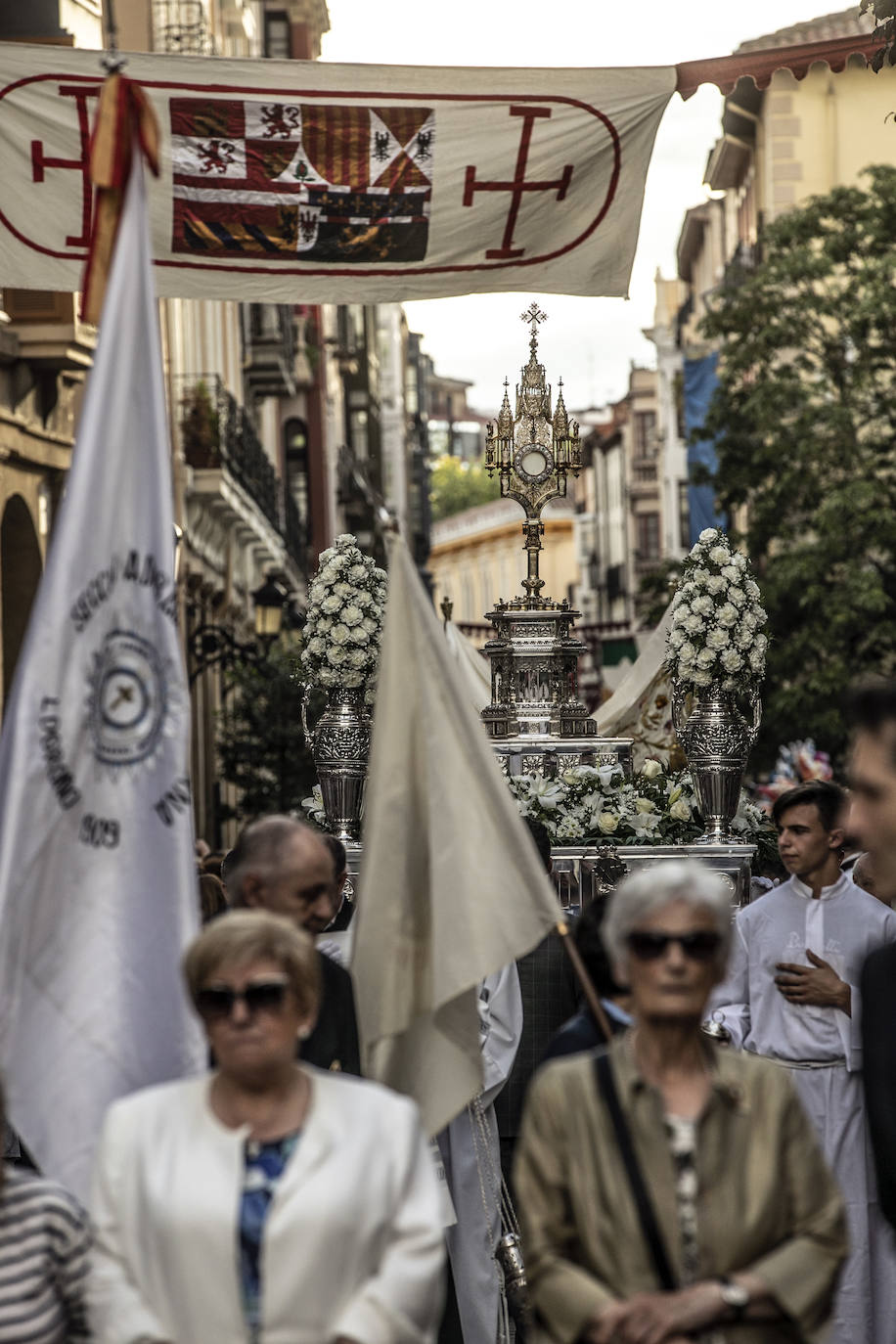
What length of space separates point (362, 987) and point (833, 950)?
3.00 meters

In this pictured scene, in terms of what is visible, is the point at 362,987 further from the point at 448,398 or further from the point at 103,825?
the point at 448,398

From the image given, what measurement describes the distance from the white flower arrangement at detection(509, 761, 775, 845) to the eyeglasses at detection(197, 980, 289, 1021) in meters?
6.66

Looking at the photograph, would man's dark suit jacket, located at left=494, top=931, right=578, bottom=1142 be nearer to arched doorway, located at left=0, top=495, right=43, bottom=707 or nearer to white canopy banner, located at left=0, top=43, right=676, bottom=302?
white canopy banner, located at left=0, top=43, right=676, bottom=302

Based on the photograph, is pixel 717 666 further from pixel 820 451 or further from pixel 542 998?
pixel 820 451

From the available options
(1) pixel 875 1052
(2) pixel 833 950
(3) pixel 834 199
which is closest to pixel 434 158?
(2) pixel 833 950

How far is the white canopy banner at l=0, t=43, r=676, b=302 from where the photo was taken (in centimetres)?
845

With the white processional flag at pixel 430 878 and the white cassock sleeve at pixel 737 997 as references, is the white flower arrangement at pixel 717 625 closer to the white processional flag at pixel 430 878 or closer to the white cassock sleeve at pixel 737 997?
the white cassock sleeve at pixel 737 997

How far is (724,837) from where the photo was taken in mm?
11203

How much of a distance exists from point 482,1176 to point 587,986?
3372 mm

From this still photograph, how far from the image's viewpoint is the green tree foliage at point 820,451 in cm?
2578

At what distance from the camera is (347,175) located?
8.73 metres

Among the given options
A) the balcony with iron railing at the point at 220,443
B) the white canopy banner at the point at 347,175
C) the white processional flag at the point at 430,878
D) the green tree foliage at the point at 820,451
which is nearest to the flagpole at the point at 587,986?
the white processional flag at the point at 430,878

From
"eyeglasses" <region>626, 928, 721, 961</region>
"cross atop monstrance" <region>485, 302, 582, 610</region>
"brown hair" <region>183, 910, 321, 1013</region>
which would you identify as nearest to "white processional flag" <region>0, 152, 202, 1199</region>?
"brown hair" <region>183, 910, 321, 1013</region>

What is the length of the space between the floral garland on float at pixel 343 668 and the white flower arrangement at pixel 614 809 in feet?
2.93
